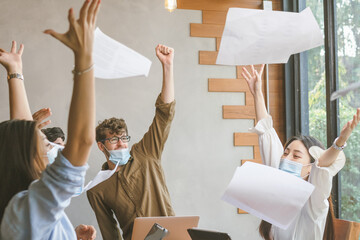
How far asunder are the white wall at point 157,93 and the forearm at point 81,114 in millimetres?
2207

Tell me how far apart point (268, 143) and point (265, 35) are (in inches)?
24.1

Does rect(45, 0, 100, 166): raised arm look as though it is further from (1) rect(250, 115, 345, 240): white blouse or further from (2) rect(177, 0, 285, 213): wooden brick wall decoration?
(2) rect(177, 0, 285, 213): wooden brick wall decoration

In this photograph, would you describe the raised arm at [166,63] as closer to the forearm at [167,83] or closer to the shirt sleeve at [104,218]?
the forearm at [167,83]

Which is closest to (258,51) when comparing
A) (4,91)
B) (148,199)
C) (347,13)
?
(148,199)

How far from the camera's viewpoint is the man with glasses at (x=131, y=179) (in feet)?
7.79

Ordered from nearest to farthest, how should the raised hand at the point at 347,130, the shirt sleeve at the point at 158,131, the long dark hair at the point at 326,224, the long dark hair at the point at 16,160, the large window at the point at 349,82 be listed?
the long dark hair at the point at 16,160 < the raised hand at the point at 347,130 < the long dark hair at the point at 326,224 < the shirt sleeve at the point at 158,131 < the large window at the point at 349,82

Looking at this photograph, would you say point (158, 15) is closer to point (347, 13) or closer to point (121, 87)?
point (121, 87)

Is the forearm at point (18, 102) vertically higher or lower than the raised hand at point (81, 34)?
lower

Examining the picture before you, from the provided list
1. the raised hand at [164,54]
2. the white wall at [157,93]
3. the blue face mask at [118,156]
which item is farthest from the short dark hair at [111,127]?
the white wall at [157,93]

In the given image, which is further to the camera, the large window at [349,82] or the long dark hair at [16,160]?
the large window at [349,82]

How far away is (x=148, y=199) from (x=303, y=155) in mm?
918

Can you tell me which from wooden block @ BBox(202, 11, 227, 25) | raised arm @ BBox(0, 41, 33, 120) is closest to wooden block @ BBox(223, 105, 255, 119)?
wooden block @ BBox(202, 11, 227, 25)

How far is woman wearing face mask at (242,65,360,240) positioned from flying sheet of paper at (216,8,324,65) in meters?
0.34

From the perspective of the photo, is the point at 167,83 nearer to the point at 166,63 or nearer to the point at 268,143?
the point at 166,63
